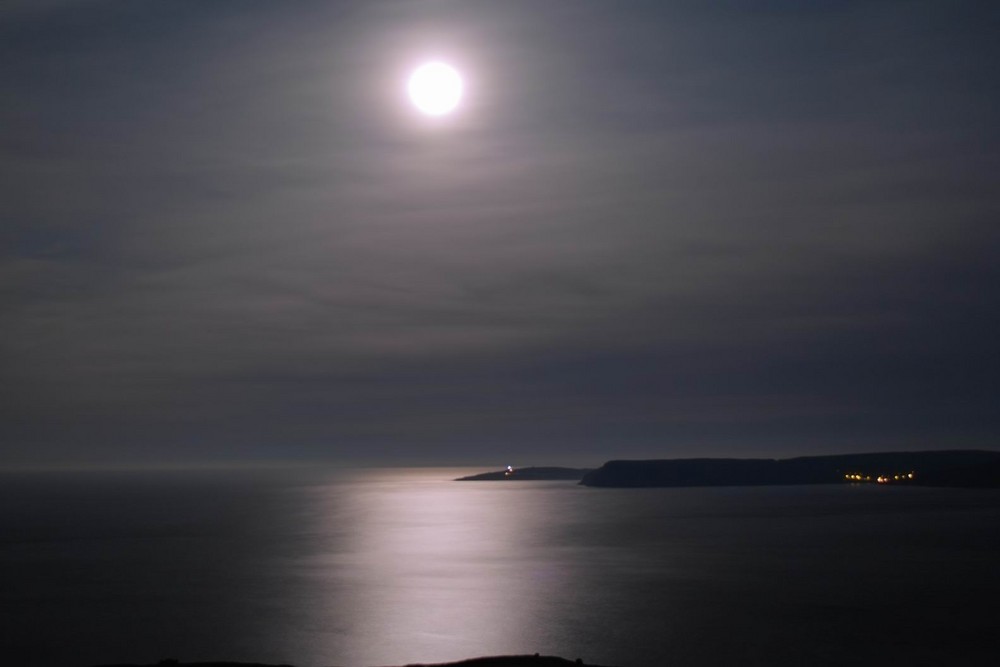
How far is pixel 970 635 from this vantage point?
3412cm

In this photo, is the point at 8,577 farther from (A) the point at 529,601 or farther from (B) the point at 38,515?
(B) the point at 38,515

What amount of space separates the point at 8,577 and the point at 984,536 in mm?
76276

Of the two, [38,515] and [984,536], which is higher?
[38,515]

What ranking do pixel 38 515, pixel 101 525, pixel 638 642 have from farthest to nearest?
pixel 38 515, pixel 101 525, pixel 638 642

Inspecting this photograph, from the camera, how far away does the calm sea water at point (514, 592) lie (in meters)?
33.0

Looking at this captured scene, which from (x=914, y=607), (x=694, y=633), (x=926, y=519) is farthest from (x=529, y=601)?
(x=926, y=519)

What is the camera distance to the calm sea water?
1298 inches

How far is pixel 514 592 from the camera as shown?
47750 mm

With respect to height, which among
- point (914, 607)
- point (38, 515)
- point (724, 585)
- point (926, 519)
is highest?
point (38, 515)

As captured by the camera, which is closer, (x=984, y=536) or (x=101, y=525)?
(x=984, y=536)

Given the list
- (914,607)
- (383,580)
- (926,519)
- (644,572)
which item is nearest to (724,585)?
(644,572)

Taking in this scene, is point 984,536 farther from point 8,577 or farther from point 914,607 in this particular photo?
point 8,577

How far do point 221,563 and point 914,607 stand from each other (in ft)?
149

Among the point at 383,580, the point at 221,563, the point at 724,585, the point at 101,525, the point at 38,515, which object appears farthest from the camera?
the point at 38,515
